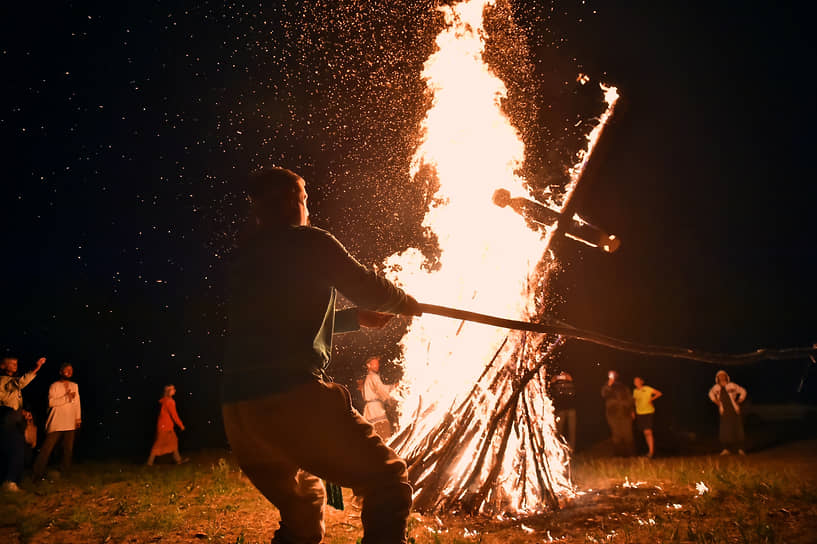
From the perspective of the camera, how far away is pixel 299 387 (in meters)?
1.95

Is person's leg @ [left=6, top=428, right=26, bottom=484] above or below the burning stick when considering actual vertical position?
below

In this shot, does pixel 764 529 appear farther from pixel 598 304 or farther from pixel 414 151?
pixel 598 304

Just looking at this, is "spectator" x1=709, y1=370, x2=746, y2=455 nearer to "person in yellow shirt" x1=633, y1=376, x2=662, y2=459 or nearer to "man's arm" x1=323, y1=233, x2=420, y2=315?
"person in yellow shirt" x1=633, y1=376, x2=662, y2=459

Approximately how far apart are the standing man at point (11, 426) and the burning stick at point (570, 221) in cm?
674

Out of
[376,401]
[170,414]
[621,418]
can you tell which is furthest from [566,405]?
[170,414]

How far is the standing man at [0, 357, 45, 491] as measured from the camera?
6.50 metres

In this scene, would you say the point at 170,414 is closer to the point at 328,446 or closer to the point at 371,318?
the point at 371,318

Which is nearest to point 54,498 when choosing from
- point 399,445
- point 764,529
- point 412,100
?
point 399,445

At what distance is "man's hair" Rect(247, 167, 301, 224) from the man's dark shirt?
0.15 m

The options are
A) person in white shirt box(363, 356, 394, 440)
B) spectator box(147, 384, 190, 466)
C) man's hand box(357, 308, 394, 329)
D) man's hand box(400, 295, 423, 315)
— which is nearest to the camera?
man's hand box(400, 295, 423, 315)

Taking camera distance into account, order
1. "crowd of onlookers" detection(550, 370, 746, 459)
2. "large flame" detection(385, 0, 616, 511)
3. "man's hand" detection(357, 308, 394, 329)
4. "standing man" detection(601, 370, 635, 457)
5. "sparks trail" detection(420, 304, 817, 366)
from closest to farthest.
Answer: "man's hand" detection(357, 308, 394, 329)
"sparks trail" detection(420, 304, 817, 366)
"large flame" detection(385, 0, 616, 511)
"crowd of onlookers" detection(550, 370, 746, 459)
"standing man" detection(601, 370, 635, 457)

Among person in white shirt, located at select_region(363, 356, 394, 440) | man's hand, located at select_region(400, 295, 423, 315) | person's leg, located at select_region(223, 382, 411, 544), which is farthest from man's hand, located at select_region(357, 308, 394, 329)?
person in white shirt, located at select_region(363, 356, 394, 440)

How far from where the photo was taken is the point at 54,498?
21.3ft

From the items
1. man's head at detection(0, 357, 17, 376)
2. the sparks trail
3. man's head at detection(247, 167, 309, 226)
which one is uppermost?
man's head at detection(247, 167, 309, 226)
